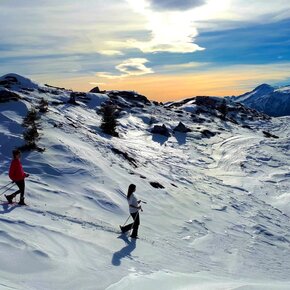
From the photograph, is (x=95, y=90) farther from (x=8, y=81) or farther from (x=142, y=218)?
(x=142, y=218)

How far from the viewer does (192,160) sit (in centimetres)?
4244

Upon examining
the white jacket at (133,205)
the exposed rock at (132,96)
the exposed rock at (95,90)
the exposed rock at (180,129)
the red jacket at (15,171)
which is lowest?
the white jacket at (133,205)

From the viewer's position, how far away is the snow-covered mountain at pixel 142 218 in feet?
31.8

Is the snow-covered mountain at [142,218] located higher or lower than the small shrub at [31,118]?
lower

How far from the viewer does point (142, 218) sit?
58.4 feet

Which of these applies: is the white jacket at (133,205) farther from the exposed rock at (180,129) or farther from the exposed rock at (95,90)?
the exposed rock at (95,90)

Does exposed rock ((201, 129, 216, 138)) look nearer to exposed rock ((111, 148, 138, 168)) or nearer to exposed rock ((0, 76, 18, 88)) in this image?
exposed rock ((0, 76, 18, 88))

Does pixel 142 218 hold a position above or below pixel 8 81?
below

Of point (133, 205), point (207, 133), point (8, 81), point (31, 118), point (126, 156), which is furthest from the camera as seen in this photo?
point (8, 81)

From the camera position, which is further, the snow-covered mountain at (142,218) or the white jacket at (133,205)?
the white jacket at (133,205)

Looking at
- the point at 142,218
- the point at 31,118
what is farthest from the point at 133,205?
the point at 31,118

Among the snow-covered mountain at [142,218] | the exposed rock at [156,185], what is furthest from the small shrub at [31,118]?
the exposed rock at [156,185]

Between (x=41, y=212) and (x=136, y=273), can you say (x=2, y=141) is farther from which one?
(x=136, y=273)

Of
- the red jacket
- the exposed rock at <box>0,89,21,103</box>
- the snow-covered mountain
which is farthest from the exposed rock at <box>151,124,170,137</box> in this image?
the red jacket
